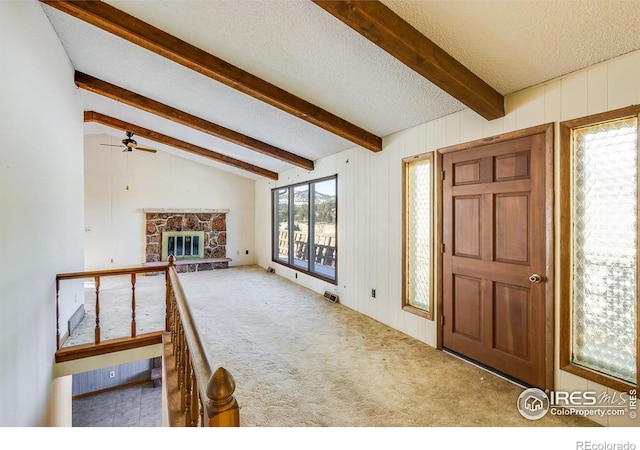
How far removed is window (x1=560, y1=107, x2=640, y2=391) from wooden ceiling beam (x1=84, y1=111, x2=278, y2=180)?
5939mm

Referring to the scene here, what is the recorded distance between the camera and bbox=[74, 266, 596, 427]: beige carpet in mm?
2180

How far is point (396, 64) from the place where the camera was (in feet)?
8.42

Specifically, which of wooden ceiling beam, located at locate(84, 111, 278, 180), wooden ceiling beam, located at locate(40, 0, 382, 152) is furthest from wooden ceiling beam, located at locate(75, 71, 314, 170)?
wooden ceiling beam, located at locate(84, 111, 278, 180)

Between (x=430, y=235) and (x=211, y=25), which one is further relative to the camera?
(x=430, y=235)

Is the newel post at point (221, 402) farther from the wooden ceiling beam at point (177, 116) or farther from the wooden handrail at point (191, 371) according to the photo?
the wooden ceiling beam at point (177, 116)

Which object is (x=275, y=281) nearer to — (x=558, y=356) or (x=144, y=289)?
(x=144, y=289)

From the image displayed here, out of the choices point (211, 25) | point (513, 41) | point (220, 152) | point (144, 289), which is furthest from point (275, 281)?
point (513, 41)

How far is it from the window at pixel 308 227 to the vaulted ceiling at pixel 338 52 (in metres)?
1.41

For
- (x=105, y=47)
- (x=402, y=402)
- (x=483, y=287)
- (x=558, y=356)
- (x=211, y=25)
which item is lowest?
(x=402, y=402)

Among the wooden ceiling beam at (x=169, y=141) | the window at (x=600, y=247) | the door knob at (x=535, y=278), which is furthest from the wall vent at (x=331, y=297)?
the wooden ceiling beam at (x=169, y=141)

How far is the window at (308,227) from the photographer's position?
5414 millimetres

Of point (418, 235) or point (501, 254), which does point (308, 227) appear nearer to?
point (418, 235)

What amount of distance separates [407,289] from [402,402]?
1550 millimetres

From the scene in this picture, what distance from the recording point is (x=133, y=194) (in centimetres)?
737
